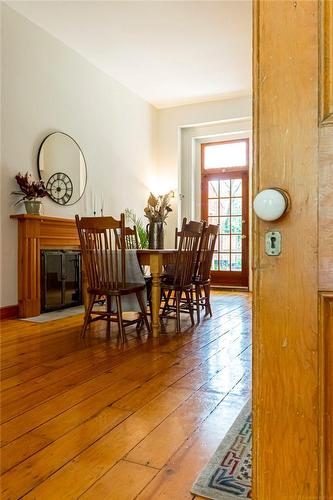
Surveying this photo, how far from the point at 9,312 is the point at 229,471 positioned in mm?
3184

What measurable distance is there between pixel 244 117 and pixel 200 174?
1.24 m

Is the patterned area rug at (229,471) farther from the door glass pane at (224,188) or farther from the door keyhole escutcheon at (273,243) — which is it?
the door glass pane at (224,188)

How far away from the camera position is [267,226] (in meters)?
0.61

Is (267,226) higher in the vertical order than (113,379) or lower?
higher

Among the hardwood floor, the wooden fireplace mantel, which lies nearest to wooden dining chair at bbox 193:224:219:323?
the hardwood floor

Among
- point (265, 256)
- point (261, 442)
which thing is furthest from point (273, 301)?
point (261, 442)

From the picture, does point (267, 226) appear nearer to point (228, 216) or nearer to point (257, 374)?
point (257, 374)

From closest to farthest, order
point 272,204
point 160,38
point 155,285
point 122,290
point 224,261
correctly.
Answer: point 272,204
point 122,290
point 155,285
point 160,38
point 224,261

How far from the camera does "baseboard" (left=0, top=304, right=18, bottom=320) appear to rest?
3781 millimetres

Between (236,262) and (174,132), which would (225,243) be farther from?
(174,132)

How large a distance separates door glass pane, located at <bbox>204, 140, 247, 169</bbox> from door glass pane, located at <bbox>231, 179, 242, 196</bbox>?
0.28 m

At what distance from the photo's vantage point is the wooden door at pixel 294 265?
0.58 metres

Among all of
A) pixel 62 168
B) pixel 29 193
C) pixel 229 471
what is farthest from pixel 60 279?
pixel 229 471

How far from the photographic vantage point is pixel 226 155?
6773 millimetres
